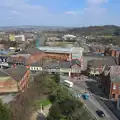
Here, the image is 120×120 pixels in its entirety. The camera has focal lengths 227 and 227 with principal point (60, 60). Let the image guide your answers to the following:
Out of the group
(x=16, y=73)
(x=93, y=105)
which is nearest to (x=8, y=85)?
(x=16, y=73)

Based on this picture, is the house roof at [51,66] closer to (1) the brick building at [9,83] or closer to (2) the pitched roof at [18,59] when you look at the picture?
(2) the pitched roof at [18,59]

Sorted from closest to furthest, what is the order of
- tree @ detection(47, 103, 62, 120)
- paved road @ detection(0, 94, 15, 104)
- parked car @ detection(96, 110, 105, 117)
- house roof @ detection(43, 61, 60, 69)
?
tree @ detection(47, 103, 62, 120)
parked car @ detection(96, 110, 105, 117)
paved road @ detection(0, 94, 15, 104)
house roof @ detection(43, 61, 60, 69)

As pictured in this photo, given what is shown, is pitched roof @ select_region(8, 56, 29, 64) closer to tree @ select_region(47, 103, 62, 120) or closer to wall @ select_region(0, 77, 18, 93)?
wall @ select_region(0, 77, 18, 93)

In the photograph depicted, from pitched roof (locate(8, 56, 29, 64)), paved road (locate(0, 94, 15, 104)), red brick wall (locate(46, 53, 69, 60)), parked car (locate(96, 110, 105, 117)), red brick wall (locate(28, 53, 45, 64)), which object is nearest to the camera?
parked car (locate(96, 110, 105, 117))

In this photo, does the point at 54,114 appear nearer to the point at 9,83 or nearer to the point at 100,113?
the point at 100,113

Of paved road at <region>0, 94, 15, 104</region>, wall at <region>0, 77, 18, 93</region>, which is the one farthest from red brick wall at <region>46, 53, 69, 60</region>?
paved road at <region>0, 94, 15, 104</region>

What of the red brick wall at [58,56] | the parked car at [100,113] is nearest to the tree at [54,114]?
the parked car at [100,113]

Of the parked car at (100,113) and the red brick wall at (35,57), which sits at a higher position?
the red brick wall at (35,57)

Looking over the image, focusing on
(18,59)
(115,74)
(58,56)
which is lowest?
(58,56)

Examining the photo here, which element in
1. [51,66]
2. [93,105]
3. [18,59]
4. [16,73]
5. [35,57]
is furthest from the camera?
[35,57]

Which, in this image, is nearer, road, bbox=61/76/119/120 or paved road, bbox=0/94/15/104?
road, bbox=61/76/119/120

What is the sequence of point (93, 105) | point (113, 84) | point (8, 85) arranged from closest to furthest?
point (93, 105), point (113, 84), point (8, 85)
